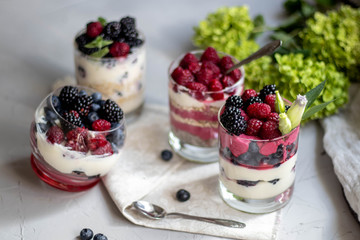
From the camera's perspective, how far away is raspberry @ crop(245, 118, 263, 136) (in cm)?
140

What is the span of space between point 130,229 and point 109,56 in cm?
62

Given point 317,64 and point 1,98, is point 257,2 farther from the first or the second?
point 1,98

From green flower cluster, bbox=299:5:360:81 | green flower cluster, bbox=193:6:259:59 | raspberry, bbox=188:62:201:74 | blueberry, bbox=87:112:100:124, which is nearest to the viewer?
blueberry, bbox=87:112:100:124

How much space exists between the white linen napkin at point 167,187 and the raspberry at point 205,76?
1.03 feet

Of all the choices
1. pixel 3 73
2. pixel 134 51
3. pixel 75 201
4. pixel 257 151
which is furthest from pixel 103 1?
pixel 257 151

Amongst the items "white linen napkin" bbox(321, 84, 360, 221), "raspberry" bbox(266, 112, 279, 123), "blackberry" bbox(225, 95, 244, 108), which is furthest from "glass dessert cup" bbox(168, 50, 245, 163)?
"white linen napkin" bbox(321, 84, 360, 221)

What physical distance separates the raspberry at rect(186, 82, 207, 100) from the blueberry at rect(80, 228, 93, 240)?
0.55 meters

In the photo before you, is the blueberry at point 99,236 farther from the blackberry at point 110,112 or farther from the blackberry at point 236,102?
the blackberry at point 236,102

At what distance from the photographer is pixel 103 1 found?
100 inches

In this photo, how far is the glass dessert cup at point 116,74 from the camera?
5.85 ft

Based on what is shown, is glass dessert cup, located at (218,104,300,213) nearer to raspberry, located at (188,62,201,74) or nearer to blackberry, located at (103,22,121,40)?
raspberry, located at (188,62,201,74)

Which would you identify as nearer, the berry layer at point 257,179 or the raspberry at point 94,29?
the berry layer at point 257,179

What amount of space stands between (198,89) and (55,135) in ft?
1.57

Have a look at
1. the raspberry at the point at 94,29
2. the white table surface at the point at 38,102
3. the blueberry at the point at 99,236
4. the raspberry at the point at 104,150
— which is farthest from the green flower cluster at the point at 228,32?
the blueberry at the point at 99,236
